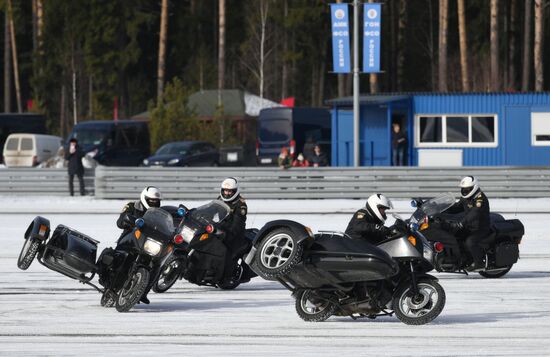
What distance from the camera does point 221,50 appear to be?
64438 millimetres

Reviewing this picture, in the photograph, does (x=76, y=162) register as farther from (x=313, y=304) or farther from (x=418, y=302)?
(x=418, y=302)

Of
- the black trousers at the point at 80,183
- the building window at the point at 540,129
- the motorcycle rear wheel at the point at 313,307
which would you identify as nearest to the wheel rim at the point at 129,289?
the motorcycle rear wheel at the point at 313,307

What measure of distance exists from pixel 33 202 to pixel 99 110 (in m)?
31.0

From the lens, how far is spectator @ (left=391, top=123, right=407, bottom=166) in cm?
3784

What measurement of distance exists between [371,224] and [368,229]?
68 millimetres

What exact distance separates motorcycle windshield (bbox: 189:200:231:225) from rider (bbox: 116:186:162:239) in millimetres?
446

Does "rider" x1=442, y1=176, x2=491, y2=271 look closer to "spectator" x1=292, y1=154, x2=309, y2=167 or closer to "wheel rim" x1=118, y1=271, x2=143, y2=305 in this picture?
"wheel rim" x1=118, y1=271, x2=143, y2=305

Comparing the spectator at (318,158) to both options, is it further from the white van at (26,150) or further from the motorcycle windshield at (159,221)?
the motorcycle windshield at (159,221)

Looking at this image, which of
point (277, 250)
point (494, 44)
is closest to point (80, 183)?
point (277, 250)

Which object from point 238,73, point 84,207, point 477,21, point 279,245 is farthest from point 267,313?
point 238,73

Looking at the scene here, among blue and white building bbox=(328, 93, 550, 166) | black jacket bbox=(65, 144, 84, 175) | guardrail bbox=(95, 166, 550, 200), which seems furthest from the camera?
blue and white building bbox=(328, 93, 550, 166)

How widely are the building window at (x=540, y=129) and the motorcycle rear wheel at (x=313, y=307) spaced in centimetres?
2739

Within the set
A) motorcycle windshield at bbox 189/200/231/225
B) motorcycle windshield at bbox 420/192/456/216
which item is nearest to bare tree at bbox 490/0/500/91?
motorcycle windshield at bbox 420/192/456/216

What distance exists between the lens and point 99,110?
6338 cm
